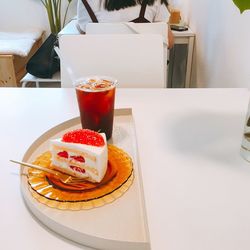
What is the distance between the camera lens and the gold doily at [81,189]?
522 millimetres

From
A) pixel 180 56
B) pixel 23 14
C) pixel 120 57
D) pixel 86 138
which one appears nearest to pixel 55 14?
pixel 23 14

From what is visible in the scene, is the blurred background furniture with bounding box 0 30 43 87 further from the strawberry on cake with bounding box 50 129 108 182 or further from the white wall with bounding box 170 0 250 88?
the strawberry on cake with bounding box 50 129 108 182

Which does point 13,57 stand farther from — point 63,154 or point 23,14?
point 63,154

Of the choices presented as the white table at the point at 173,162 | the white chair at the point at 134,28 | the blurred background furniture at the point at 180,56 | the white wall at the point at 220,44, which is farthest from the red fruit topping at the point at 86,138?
the blurred background furniture at the point at 180,56

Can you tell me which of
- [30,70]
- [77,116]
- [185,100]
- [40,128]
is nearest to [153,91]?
[185,100]

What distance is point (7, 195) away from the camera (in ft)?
1.82

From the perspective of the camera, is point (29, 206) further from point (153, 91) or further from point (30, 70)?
point (30, 70)

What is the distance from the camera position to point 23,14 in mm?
3164

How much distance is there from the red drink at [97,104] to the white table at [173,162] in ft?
0.30

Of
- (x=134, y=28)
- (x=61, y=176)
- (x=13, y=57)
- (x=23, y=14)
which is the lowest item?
(x=13, y=57)

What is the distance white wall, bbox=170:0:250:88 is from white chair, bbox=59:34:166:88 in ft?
1.10

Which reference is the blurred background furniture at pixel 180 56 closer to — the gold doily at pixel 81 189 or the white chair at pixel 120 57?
the white chair at pixel 120 57

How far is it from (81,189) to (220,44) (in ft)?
4.11

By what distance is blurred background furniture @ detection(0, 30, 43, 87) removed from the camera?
2502 mm
